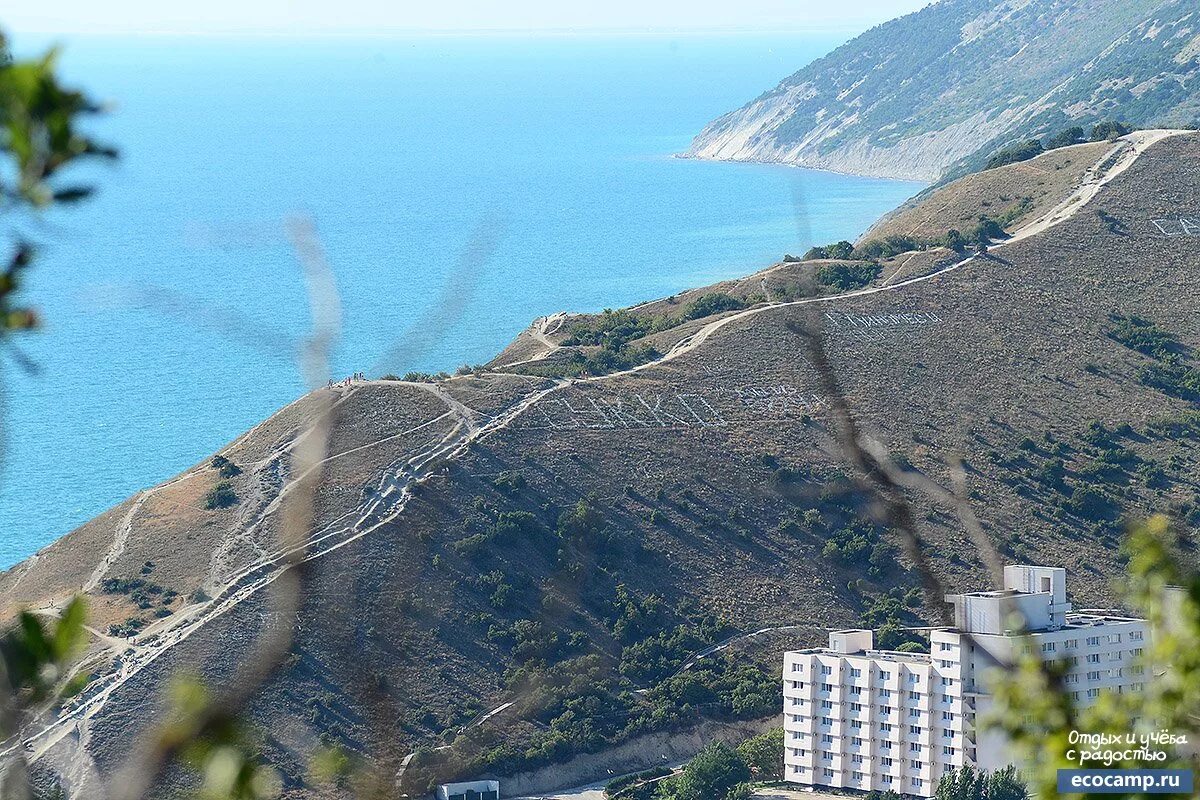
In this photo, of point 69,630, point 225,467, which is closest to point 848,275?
point 225,467

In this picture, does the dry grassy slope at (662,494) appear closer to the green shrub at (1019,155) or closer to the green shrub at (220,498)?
the green shrub at (220,498)

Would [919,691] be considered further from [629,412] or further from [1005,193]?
[1005,193]

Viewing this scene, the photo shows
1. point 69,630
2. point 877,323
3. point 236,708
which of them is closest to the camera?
point 69,630

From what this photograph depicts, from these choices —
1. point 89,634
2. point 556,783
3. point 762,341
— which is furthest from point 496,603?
point 762,341

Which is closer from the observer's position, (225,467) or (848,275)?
(225,467)

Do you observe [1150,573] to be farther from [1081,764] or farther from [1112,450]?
[1112,450]

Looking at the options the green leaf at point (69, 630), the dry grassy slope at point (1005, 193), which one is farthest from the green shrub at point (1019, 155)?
the green leaf at point (69, 630)

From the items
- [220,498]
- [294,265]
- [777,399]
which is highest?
[294,265]
